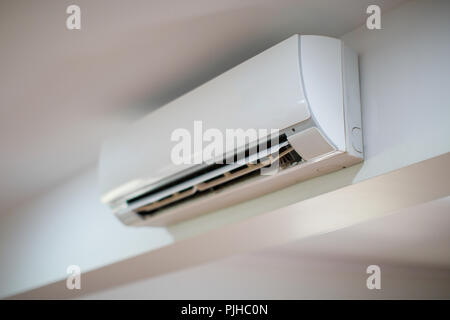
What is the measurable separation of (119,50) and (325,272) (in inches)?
102

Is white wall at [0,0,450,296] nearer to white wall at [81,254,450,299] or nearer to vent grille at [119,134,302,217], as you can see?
vent grille at [119,134,302,217]

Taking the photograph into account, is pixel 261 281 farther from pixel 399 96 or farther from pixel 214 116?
pixel 399 96

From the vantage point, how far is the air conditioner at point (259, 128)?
4.89 ft

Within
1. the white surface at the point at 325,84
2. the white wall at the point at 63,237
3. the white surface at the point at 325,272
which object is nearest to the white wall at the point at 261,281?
the white surface at the point at 325,272

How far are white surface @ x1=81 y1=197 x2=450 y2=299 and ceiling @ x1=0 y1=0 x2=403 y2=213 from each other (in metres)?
1.59

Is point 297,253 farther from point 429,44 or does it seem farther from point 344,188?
point 429,44

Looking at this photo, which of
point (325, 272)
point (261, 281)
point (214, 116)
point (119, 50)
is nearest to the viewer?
point (214, 116)

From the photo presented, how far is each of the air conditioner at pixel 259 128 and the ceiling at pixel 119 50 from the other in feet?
0.39

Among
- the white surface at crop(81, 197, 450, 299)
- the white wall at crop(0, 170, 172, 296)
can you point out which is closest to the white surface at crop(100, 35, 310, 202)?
the white wall at crop(0, 170, 172, 296)

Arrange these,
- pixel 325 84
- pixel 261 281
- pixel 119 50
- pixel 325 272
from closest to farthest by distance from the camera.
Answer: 1. pixel 325 84
2. pixel 119 50
3. pixel 261 281
4. pixel 325 272

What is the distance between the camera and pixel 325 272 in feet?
12.8

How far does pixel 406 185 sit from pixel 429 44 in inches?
15.0

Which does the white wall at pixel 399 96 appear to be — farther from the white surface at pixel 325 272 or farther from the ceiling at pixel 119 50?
the white surface at pixel 325 272

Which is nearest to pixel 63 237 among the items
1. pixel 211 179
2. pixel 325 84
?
pixel 211 179
